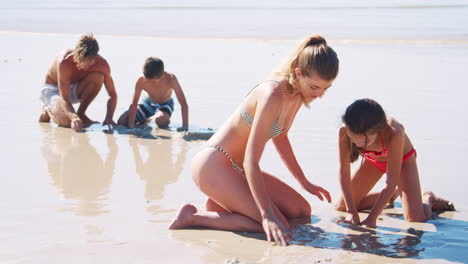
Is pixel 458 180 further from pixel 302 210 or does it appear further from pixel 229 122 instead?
pixel 229 122

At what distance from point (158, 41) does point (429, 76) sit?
759 centimetres

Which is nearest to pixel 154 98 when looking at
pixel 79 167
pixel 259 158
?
pixel 79 167

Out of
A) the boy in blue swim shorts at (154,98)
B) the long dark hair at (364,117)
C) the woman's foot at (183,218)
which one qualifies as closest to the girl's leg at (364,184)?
the long dark hair at (364,117)

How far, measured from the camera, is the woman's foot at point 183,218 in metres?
4.45

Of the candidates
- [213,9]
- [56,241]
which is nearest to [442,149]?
[56,241]

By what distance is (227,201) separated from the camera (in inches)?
181

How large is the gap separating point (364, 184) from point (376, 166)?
0.54 ft

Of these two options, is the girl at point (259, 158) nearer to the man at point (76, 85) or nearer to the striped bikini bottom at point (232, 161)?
the striped bikini bottom at point (232, 161)

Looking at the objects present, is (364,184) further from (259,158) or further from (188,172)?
(188,172)

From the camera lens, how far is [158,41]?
16.2m

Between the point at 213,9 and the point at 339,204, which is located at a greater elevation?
the point at 213,9

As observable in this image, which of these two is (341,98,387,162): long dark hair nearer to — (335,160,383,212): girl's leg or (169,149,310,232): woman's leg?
(169,149,310,232): woman's leg

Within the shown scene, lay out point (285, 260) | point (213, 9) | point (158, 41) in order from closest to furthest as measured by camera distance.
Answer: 1. point (285, 260)
2. point (158, 41)
3. point (213, 9)

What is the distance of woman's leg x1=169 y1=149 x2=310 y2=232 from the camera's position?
4488mm
